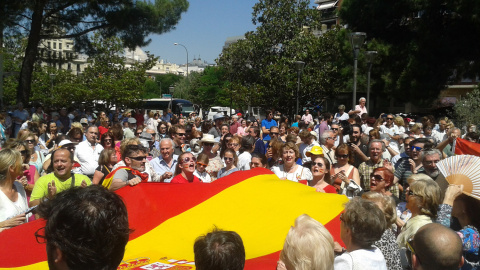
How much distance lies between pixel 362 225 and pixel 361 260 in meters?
0.23

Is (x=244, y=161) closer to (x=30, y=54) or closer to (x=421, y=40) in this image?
(x=30, y=54)

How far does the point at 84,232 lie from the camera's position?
1.98 m

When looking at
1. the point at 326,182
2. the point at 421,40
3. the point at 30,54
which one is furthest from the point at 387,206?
the point at 421,40

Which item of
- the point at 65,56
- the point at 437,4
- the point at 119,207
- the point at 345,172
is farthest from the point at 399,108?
the point at 119,207

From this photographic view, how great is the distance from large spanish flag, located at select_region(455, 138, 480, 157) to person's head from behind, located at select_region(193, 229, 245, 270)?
264 inches

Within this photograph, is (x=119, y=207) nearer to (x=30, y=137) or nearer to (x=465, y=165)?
(x=465, y=165)

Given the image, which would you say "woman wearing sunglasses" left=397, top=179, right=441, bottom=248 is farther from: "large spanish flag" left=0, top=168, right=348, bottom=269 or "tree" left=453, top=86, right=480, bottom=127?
"tree" left=453, top=86, right=480, bottom=127

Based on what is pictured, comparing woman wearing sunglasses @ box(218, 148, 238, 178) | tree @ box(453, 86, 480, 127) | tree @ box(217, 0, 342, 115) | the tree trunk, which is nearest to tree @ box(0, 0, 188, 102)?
the tree trunk

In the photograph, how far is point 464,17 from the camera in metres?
27.0

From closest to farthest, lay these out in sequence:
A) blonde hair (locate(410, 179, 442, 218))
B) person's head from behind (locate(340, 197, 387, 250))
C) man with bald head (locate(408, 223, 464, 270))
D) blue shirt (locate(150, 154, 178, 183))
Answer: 1. man with bald head (locate(408, 223, 464, 270))
2. person's head from behind (locate(340, 197, 387, 250))
3. blonde hair (locate(410, 179, 442, 218))
4. blue shirt (locate(150, 154, 178, 183))

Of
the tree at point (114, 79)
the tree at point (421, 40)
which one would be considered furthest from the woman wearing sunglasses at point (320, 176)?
the tree at point (114, 79)

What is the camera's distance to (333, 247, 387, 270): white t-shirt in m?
3.35

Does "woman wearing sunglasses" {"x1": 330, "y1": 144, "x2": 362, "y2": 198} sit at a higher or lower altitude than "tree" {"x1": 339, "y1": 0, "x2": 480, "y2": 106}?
lower

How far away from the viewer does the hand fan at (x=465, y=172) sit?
12.8ft
